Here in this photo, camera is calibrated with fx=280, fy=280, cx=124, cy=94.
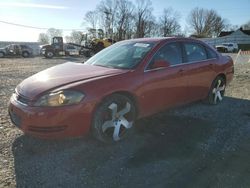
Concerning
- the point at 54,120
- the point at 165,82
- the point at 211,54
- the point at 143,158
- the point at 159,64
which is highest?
the point at 211,54

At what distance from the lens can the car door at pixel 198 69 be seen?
5411 millimetres

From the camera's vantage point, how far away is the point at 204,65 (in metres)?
5.77

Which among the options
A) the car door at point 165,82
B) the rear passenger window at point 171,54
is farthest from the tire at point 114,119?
the rear passenger window at point 171,54

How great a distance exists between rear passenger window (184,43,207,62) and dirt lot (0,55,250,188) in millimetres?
1296

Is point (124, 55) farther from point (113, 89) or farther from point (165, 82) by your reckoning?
point (113, 89)

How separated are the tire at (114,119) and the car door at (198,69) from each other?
166 cm

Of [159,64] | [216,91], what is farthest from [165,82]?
[216,91]

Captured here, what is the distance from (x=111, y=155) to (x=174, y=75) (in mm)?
1970

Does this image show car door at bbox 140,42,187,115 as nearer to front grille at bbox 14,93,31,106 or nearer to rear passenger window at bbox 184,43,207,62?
rear passenger window at bbox 184,43,207,62

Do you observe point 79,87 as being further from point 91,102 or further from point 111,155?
point 111,155

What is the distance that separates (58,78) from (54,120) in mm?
757

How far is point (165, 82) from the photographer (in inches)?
188

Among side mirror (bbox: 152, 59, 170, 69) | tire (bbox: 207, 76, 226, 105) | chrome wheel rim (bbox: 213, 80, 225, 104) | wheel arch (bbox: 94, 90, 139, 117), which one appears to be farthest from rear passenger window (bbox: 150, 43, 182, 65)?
chrome wheel rim (bbox: 213, 80, 225, 104)

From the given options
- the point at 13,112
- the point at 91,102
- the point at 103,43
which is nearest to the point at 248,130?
the point at 91,102
